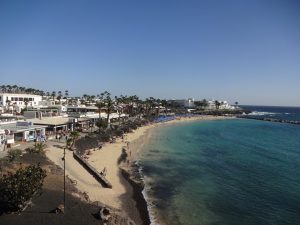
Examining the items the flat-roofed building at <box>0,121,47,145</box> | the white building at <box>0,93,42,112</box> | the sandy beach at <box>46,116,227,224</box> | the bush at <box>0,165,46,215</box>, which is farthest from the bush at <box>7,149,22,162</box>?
the white building at <box>0,93,42,112</box>

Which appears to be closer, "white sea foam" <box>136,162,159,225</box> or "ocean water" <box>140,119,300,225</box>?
"white sea foam" <box>136,162,159,225</box>

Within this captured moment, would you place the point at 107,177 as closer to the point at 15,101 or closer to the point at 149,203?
the point at 149,203

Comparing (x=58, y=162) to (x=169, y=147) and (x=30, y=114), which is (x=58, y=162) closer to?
(x=30, y=114)

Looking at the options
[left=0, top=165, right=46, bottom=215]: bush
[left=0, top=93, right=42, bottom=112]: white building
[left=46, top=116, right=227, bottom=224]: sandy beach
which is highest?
[left=0, top=93, right=42, bottom=112]: white building

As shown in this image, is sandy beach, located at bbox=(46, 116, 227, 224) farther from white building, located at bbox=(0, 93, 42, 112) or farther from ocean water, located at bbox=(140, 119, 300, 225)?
white building, located at bbox=(0, 93, 42, 112)

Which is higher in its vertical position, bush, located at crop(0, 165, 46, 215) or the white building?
the white building

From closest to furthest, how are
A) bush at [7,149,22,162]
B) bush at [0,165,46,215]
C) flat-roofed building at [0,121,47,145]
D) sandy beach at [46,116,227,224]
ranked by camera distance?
1. bush at [0,165,46,215]
2. sandy beach at [46,116,227,224]
3. bush at [7,149,22,162]
4. flat-roofed building at [0,121,47,145]

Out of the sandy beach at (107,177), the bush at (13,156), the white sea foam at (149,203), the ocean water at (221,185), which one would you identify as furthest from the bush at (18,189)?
the ocean water at (221,185)
